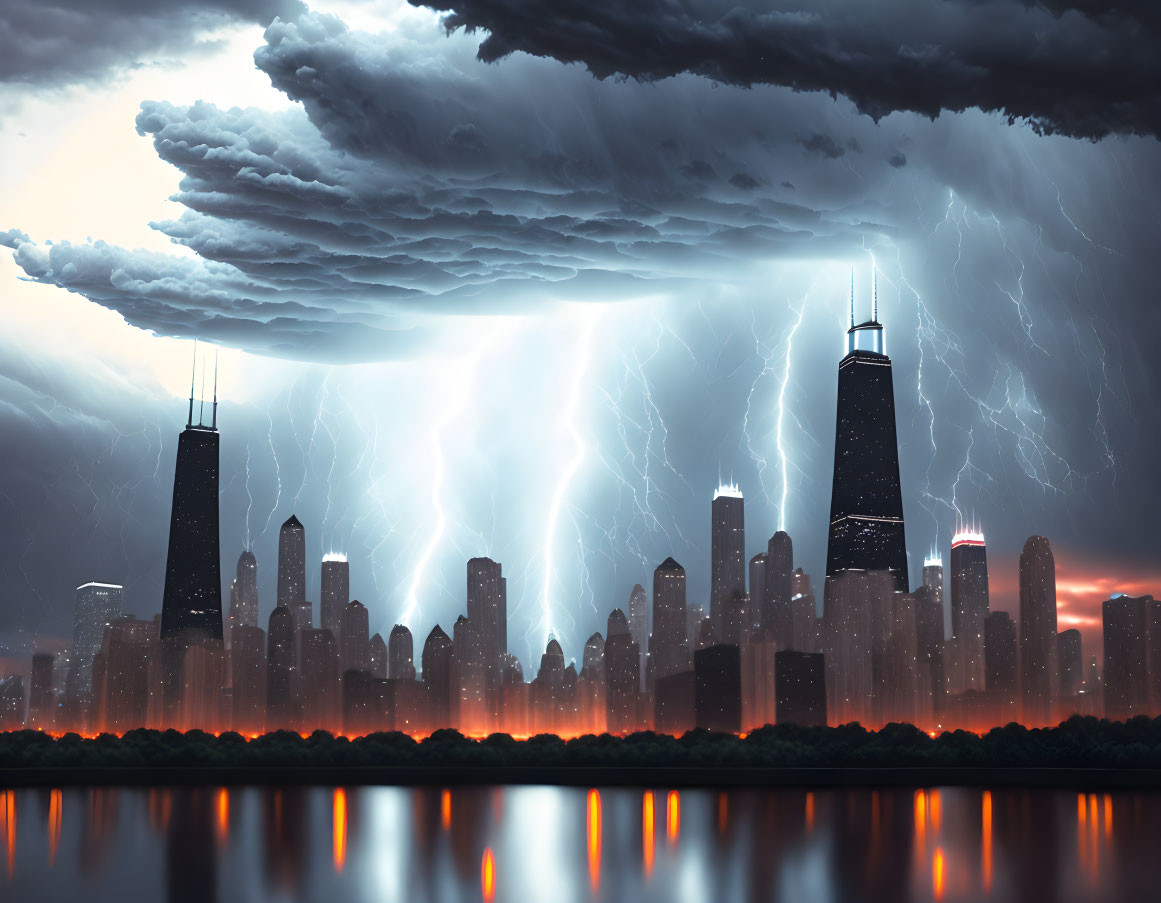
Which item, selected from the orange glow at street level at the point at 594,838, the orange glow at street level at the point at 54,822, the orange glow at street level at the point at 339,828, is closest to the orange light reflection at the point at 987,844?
the orange glow at street level at the point at 594,838

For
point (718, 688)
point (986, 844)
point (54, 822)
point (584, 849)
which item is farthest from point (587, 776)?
point (986, 844)

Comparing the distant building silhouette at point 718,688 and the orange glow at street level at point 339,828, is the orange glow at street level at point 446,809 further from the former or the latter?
the distant building silhouette at point 718,688

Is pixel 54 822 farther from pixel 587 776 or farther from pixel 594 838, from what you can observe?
pixel 587 776

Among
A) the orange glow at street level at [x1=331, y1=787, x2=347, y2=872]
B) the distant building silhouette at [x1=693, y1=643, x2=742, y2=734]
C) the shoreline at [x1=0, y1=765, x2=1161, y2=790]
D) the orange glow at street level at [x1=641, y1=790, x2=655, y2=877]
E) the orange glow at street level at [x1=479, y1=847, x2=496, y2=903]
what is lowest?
the orange glow at street level at [x1=479, y1=847, x2=496, y2=903]

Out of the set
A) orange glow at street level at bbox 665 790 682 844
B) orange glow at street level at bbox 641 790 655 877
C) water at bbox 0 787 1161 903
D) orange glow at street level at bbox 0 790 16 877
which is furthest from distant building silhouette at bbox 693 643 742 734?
orange glow at street level at bbox 0 790 16 877

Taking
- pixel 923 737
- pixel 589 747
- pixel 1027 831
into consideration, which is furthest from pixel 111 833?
pixel 923 737

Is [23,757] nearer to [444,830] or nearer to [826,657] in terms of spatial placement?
[444,830]

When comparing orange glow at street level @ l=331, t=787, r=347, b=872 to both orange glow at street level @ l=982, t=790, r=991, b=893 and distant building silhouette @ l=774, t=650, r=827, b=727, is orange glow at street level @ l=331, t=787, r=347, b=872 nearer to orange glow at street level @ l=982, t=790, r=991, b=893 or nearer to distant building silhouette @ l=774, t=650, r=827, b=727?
orange glow at street level @ l=982, t=790, r=991, b=893
